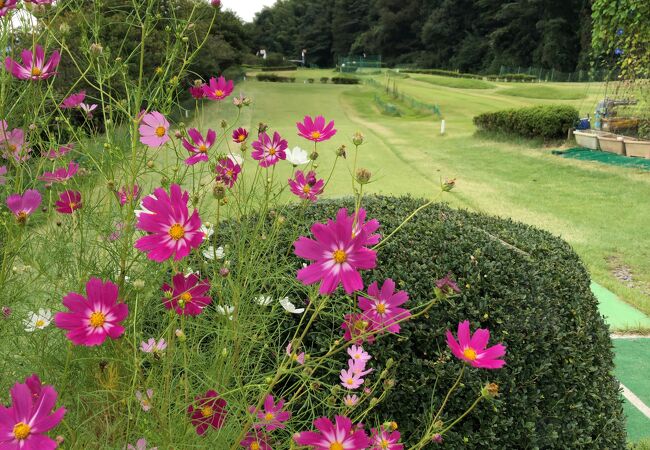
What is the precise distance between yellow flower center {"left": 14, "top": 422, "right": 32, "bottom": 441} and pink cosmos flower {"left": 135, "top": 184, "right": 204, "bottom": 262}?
264mm

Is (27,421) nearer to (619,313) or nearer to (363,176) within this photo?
(363,176)

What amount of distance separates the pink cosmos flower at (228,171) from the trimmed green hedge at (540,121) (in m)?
12.0

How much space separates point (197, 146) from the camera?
129cm

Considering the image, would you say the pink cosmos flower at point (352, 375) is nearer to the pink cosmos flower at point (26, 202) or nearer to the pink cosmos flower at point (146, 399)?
the pink cosmos flower at point (146, 399)

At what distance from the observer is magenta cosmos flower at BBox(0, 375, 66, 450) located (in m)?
0.65

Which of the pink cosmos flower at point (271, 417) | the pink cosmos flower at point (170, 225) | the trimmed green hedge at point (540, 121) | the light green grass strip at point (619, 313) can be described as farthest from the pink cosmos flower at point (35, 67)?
the trimmed green hedge at point (540, 121)

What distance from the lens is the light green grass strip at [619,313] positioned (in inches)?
154

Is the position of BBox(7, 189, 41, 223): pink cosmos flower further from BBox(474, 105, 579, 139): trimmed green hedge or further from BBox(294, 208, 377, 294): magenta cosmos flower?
BBox(474, 105, 579, 139): trimmed green hedge

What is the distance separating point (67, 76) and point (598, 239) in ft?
21.1

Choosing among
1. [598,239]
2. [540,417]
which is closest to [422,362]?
[540,417]

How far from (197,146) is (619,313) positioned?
3.88 meters

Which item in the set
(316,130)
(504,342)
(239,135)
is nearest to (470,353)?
(316,130)

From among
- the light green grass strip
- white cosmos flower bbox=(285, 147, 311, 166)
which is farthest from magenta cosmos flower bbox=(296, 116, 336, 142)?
the light green grass strip

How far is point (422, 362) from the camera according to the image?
5.87ft
